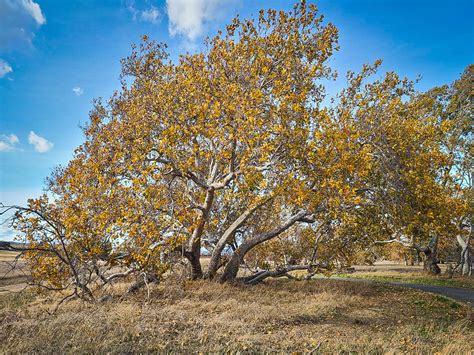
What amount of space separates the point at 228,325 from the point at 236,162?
723 cm

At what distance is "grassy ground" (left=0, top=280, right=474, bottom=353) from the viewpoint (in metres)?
6.36

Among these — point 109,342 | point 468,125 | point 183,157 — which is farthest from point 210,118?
point 468,125

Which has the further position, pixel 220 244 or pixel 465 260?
pixel 465 260

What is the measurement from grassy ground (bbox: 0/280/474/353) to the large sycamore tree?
174 centimetres

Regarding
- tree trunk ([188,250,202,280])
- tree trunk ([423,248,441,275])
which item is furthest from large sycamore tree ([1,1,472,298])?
tree trunk ([423,248,441,275])

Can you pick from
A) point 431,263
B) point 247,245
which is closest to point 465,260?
point 431,263

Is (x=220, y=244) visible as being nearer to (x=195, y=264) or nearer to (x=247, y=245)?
(x=247, y=245)

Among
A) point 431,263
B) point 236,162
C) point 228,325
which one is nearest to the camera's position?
point 228,325

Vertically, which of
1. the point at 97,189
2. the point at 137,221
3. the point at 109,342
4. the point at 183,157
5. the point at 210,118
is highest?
the point at 210,118

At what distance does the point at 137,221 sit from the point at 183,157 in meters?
3.65

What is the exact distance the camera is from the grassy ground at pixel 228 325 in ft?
20.9

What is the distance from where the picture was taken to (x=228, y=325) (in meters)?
7.99

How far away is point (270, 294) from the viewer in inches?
562

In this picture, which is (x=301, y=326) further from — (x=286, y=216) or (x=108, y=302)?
(x=286, y=216)
